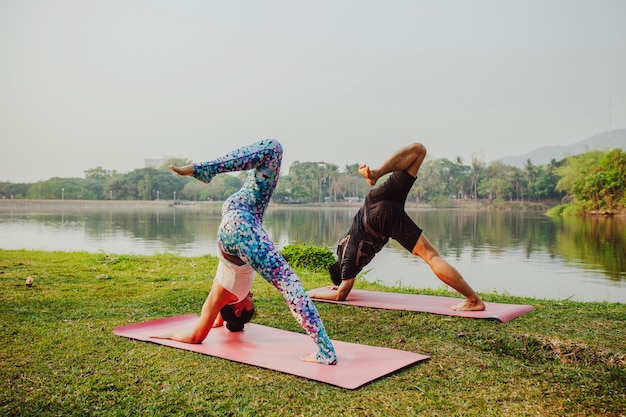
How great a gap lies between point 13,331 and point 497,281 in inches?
347

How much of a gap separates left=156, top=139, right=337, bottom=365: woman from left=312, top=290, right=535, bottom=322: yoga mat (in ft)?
5.56

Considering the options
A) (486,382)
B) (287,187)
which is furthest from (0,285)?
(287,187)

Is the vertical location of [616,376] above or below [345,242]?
below

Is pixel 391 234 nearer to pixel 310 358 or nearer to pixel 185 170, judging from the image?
pixel 310 358

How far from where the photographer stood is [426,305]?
17.6ft

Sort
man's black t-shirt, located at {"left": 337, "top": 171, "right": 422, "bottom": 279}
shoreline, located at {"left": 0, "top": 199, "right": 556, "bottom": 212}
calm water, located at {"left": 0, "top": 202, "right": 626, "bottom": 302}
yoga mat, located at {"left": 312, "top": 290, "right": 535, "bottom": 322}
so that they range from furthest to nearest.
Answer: shoreline, located at {"left": 0, "top": 199, "right": 556, "bottom": 212}, calm water, located at {"left": 0, "top": 202, "right": 626, "bottom": 302}, man's black t-shirt, located at {"left": 337, "top": 171, "right": 422, "bottom": 279}, yoga mat, located at {"left": 312, "top": 290, "right": 535, "bottom": 322}

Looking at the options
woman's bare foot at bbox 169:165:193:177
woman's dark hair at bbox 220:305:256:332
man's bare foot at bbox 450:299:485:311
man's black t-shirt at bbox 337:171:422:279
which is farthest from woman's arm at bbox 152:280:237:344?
man's bare foot at bbox 450:299:485:311

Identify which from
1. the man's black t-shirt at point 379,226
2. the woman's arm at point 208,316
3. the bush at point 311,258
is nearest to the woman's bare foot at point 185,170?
the woman's arm at point 208,316

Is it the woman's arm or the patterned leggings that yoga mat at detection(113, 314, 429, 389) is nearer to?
the woman's arm

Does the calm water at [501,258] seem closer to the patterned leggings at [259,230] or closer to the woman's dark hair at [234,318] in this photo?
the woman's dark hair at [234,318]

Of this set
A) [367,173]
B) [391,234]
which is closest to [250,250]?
[367,173]

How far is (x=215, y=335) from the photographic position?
14.0 ft

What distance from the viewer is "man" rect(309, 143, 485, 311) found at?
5.05 m

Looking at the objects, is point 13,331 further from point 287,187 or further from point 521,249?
point 287,187
